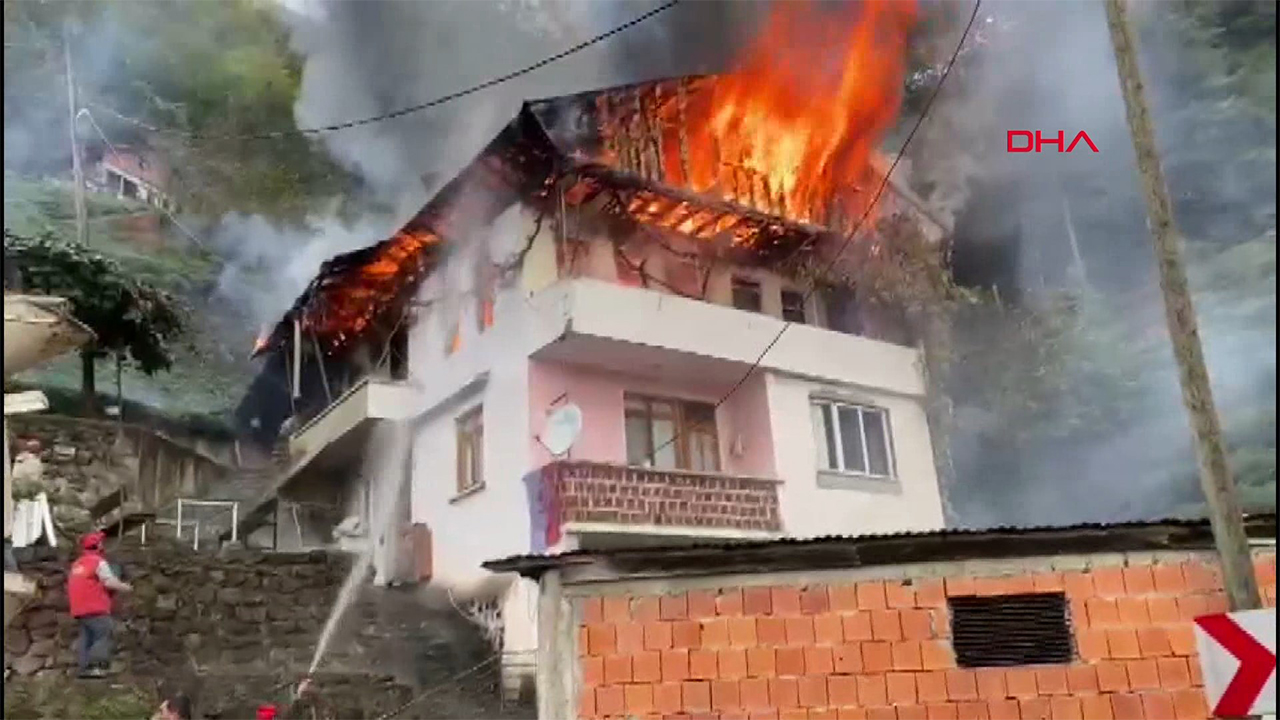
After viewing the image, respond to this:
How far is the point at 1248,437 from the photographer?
8.97 metres

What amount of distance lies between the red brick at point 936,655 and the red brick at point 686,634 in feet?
3.79

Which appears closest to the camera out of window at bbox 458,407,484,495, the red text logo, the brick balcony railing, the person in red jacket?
the person in red jacket

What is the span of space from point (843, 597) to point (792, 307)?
A: 4290 mm

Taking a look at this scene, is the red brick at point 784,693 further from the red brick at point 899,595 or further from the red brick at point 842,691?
the red brick at point 899,595

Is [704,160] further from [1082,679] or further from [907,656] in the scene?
[1082,679]

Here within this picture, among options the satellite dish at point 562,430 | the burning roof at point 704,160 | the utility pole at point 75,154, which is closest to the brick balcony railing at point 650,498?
the satellite dish at point 562,430

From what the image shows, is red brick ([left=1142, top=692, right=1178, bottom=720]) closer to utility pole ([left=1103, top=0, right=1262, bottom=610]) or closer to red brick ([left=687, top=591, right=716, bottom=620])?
utility pole ([left=1103, top=0, right=1262, bottom=610])

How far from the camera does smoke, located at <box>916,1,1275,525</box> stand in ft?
30.9

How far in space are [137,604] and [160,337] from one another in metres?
2.14

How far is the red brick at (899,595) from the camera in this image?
6.28 m

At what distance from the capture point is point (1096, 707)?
614cm

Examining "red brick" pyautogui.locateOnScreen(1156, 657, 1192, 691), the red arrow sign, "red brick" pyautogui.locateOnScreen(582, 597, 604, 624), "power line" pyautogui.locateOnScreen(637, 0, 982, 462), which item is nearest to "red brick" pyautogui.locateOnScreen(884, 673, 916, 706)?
"red brick" pyautogui.locateOnScreen(1156, 657, 1192, 691)

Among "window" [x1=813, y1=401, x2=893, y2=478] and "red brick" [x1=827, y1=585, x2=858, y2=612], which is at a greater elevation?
"window" [x1=813, y1=401, x2=893, y2=478]

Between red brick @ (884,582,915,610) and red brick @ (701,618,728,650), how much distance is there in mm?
859
